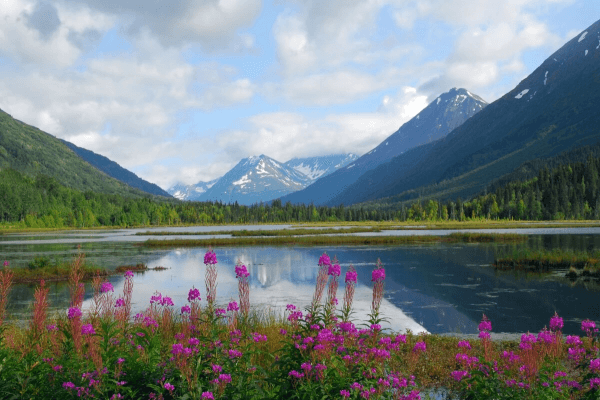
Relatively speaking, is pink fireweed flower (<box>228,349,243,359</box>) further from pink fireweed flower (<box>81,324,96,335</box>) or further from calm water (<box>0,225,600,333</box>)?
calm water (<box>0,225,600,333</box>)

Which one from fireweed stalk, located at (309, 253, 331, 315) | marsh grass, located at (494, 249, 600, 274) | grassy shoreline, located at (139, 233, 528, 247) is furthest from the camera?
grassy shoreline, located at (139, 233, 528, 247)

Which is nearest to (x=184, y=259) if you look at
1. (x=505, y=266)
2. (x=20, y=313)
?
(x=20, y=313)

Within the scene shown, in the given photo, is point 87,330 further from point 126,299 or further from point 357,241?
point 357,241

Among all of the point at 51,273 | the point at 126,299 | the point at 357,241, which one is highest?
the point at 126,299

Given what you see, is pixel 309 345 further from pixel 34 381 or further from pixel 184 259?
pixel 184 259

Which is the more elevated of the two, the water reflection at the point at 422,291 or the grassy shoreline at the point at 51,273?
the grassy shoreline at the point at 51,273

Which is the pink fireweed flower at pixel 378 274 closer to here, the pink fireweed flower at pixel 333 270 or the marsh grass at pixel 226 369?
the marsh grass at pixel 226 369

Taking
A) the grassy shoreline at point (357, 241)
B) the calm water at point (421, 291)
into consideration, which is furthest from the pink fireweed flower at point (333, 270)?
the grassy shoreline at point (357, 241)

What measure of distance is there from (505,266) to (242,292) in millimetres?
43109

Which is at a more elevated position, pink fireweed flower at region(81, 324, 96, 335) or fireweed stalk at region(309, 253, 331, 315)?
fireweed stalk at region(309, 253, 331, 315)

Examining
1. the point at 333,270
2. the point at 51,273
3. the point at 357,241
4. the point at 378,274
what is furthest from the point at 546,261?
the point at 51,273

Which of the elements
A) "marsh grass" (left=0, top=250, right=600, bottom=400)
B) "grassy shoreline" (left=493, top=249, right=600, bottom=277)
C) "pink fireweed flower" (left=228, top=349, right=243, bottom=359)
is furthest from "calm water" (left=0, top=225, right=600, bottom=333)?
"pink fireweed flower" (left=228, top=349, right=243, bottom=359)

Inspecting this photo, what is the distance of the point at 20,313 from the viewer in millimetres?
25516

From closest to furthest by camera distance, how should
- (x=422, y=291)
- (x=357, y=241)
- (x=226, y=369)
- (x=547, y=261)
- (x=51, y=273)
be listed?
(x=226, y=369) < (x=422, y=291) < (x=51, y=273) < (x=547, y=261) < (x=357, y=241)
